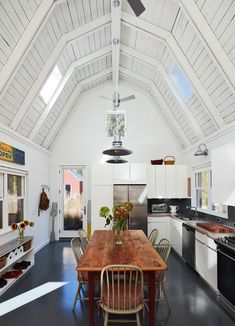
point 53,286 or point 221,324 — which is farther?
point 53,286

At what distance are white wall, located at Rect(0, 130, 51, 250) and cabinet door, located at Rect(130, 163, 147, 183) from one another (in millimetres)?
2342

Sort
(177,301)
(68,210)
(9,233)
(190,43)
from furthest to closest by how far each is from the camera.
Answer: (68,210) → (9,233) → (190,43) → (177,301)

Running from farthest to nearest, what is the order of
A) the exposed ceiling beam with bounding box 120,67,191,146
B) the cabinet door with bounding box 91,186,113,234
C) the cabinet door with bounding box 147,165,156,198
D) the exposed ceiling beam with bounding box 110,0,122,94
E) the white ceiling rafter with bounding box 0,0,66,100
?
the cabinet door with bounding box 147,165,156,198 → the cabinet door with bounding box 91,186,113,234 → the exposed ceiling beam with bounding box 120,67,191,146 → the exposed ceiling beam with bounding box 110,0,122,94 → the white ceiling rafter with bounding box 0,0,66,100

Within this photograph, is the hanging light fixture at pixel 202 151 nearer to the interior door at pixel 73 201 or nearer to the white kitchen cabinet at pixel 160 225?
the white kitchen cabinet at pixel 160 225

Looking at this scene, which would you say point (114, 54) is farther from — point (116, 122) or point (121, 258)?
point (121, 258)

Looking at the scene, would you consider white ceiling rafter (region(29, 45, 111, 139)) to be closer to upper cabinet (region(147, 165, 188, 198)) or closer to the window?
the window

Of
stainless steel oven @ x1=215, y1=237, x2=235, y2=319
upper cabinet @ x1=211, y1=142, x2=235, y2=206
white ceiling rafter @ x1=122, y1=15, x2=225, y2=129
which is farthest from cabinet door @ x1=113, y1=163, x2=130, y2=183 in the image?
stainless steel oven @ x1=215, y1=237, x2=235, y2=319

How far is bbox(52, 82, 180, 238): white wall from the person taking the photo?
25.5 ft

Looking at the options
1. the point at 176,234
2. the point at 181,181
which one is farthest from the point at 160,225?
the point at 181,181

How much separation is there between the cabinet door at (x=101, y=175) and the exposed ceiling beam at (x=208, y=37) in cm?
402

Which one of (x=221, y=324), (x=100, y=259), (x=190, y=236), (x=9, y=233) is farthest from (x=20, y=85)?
(x=221, y=324)

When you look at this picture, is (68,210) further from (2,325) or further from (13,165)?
(2,325)

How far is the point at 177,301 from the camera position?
3.71 meters

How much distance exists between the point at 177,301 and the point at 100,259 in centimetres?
146
